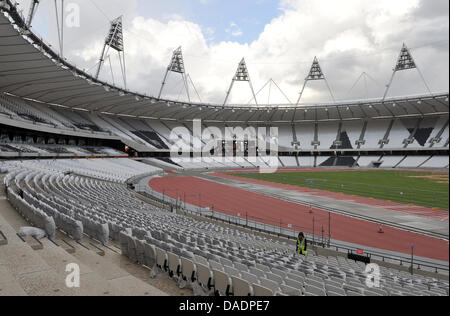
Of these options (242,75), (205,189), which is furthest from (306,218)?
(242,75)

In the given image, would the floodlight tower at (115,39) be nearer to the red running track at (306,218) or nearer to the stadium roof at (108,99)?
the stadium roof at (108,99)

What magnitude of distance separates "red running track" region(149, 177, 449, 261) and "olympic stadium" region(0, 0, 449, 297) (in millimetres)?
155

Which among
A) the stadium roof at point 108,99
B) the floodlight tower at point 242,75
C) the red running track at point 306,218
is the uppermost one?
the floodlight tower at point 242,75

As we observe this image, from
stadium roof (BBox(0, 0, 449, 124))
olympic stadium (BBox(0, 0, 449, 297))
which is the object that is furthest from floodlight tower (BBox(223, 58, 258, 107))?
stadium roof (BBox(0, 0, 449, 124))

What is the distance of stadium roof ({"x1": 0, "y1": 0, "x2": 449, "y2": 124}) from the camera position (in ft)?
89.7

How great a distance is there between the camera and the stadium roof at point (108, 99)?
27328 mm

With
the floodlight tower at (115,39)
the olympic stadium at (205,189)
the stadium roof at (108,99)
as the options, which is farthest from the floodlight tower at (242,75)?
the floodlight tower at (115,39)

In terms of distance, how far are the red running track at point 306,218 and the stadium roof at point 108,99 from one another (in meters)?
6.34

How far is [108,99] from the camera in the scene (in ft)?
182

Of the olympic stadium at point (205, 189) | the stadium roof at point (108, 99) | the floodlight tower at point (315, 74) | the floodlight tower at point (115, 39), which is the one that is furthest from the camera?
the floodlight tower at point (315, 74)

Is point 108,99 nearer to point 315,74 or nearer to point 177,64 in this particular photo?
point 177,64

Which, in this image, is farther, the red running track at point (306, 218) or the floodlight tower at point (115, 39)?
the floodlight tower at point (115, 39)

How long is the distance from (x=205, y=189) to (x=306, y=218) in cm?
1629

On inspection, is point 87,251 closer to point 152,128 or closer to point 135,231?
point 135,231
